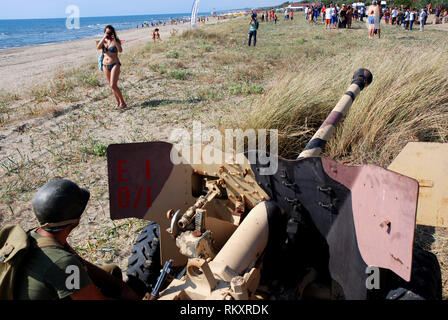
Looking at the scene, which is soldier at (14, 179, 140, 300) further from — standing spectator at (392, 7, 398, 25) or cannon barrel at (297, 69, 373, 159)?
standing spectator at (392, 7, 398, 25)

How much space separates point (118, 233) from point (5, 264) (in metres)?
2.42

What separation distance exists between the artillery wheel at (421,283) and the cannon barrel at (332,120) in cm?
106

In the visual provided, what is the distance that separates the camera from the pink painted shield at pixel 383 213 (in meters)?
1.71

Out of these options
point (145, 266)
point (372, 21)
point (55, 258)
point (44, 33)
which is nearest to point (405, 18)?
point (372, 21)

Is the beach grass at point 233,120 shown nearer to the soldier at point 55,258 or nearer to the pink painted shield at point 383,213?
the pink painted shield at point 383,213

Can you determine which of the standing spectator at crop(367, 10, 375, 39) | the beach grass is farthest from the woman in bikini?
the standing spectator at crop(367, 10, 375, 39)

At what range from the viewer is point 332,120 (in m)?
3.55

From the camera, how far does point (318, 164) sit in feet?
7.45

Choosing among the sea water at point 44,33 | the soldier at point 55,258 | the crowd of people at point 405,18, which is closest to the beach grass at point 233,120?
the soldier at point 55,258

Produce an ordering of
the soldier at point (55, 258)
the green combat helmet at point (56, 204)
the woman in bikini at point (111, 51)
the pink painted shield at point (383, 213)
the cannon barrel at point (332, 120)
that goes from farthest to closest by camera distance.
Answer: the woman in bikini at point (111, 51), the cannon barrel at point (332, 120), the green combat helmet at point (56, 204), the soldier at point (55, 258), the pink painted shield at point (383, 213)

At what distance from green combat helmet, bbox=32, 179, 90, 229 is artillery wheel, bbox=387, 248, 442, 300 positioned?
1894 millimetres

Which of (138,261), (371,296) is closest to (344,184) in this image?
(371,296)
